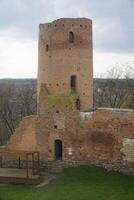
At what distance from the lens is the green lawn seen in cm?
1842

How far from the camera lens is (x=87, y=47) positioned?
952 inches

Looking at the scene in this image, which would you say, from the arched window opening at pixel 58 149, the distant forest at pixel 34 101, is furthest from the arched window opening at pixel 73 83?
the distant forest at pixel 34 101

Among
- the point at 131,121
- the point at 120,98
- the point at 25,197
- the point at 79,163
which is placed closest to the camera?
the point at 25,197

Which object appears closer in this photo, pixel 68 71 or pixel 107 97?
pixel 68 71

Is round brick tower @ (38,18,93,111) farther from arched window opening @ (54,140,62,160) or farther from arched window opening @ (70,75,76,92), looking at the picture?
arched window opening @ (54,140,62,160)

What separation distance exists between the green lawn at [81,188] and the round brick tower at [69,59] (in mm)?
4136

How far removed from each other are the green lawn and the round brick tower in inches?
163

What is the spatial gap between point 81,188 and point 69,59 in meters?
7.67

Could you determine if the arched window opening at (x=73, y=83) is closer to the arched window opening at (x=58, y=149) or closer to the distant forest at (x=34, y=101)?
the arched window opening at (x=58, y=149)

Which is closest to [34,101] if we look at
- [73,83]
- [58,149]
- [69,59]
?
[73,83]

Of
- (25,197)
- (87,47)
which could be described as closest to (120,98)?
(87,47)

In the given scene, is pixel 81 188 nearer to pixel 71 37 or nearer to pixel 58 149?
pixel 58 149

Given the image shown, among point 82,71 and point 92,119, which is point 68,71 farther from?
point 92,119

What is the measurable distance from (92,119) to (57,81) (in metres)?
3.26
